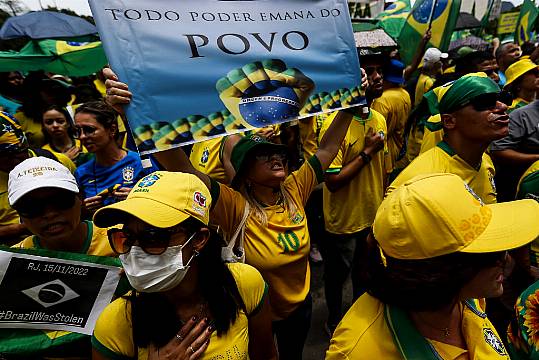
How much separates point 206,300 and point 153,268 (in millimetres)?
309

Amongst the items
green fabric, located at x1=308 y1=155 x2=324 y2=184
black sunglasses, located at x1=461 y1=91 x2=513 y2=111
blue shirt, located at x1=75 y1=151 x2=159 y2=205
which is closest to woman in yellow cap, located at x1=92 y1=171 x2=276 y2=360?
green fabric, located at x1=308 y1=155 x2=324 y2=184

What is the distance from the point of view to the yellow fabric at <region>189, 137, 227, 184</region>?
11.6 ft

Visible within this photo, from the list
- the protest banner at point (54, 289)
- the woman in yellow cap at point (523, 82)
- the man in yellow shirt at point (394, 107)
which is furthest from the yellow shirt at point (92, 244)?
the woman in yellow cap at point (523, 82)

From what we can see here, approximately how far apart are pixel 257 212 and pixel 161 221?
109 cm

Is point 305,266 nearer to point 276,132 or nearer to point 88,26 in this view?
point 276,132

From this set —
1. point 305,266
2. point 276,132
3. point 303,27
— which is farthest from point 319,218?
point 303,27

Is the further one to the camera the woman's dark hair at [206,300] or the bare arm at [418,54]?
the bare arm at [418,54]

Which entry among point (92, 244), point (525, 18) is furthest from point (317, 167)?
point (525, 18)

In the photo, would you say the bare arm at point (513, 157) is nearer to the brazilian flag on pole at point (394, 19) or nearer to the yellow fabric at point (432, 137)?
the yellow fabric at point (432, 137)

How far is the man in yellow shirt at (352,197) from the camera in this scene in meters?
3.52

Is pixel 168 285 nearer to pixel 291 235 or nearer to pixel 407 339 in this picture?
pixel 407 339

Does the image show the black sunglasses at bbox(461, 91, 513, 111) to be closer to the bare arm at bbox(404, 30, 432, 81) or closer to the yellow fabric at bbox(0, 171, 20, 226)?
the bare arm at bbox(404, 30, 432, 81)

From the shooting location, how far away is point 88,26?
8266 mm

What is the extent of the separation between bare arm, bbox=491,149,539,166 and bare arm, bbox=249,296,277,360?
3131 millimetres
